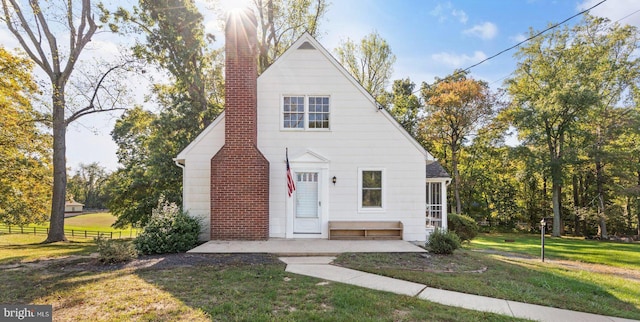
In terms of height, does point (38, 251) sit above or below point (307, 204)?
below

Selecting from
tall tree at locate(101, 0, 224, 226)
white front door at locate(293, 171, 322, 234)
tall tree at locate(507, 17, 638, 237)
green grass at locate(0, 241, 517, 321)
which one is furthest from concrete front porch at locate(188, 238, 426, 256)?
tall tree at locate(507, 17, 638, 237)

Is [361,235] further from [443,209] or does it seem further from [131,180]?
[131,180]

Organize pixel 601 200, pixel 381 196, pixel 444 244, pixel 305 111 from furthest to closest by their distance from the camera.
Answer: pixel 601 200 < pixel 305 111 < pixel 381 196 < pixel 444 244

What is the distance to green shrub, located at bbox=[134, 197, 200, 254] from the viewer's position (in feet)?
27.6

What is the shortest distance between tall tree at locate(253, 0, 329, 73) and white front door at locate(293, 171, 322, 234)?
40.9ft

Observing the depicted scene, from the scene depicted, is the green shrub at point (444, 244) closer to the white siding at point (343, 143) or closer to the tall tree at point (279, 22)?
the white siding at point (343, 143)

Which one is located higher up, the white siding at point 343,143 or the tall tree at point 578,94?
the tall tree at point 578,94

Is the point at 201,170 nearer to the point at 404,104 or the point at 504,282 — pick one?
the point at 504,282

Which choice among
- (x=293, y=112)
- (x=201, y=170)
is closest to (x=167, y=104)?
(x=201, y=170)

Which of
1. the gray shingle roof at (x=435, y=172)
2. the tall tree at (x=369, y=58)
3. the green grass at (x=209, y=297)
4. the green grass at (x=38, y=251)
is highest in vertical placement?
the tall tree at (x=369, y=58)

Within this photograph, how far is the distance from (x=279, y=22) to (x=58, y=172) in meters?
15.5

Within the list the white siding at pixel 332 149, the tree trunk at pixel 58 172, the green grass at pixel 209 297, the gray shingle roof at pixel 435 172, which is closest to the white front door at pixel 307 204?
the white siding at pixel 332 149

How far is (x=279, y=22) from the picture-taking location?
837 inches

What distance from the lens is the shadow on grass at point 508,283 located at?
5387 mm
